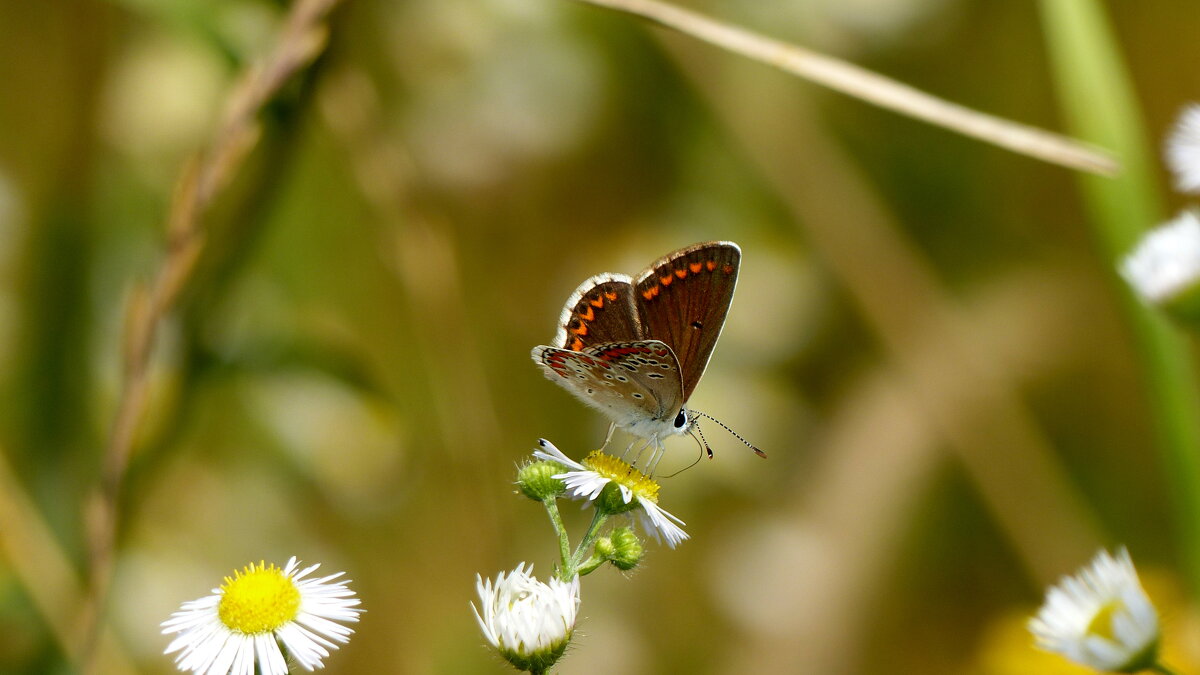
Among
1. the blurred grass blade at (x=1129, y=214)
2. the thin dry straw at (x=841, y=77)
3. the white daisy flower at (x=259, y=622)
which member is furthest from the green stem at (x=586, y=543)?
the blurred grass blade at (x=1129, y=214)

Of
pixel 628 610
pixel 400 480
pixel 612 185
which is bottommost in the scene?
pixel 628 610

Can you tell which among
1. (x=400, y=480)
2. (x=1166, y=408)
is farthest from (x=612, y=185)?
(x=1166, y=408)

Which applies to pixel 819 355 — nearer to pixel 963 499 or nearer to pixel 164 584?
pixel 963 499

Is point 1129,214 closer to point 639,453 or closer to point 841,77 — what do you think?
point 841,77

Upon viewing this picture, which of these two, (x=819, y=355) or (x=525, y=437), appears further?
(x=819, y=355)

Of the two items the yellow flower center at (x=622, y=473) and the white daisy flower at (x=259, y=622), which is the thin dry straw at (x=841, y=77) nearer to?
the yellow flower center at (x=622, y=473)

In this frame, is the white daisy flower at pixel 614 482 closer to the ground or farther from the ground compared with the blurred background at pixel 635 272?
closer to the ground

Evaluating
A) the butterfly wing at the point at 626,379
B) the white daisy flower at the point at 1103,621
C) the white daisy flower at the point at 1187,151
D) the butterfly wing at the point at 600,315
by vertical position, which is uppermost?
the white daisy flower at the point at 1187,151
